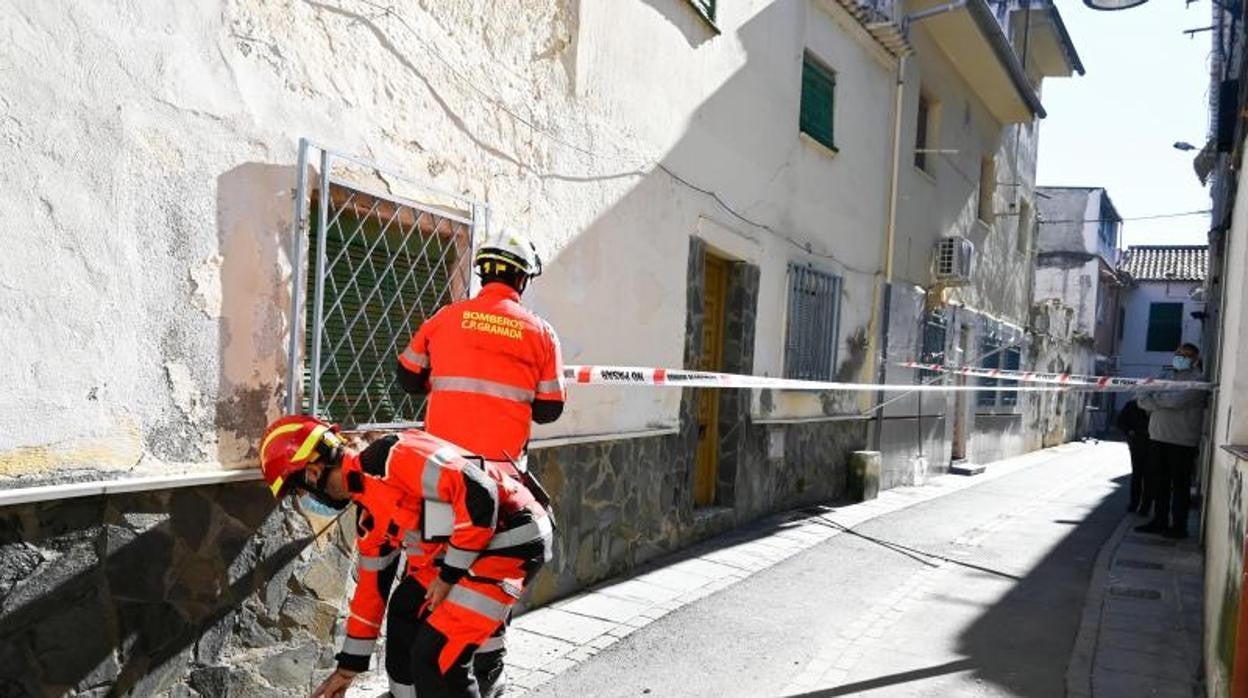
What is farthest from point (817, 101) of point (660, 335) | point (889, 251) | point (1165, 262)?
point (1165, 262)

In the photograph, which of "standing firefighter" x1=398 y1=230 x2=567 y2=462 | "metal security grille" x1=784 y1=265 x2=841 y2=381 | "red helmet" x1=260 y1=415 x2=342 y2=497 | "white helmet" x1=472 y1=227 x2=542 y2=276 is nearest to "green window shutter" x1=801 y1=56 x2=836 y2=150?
"metal security grille" x1=784 y1=265 x2=841 y2=381

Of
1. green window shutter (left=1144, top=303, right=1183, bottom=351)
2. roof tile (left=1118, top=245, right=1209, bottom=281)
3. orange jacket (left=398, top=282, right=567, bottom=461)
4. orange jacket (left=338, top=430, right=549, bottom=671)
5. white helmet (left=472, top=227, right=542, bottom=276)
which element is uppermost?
roof tile (left=1118, top=245, right=1209, bottom=281)

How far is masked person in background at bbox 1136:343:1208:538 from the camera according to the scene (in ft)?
29.1

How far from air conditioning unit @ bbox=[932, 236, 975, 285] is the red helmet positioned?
460 inches

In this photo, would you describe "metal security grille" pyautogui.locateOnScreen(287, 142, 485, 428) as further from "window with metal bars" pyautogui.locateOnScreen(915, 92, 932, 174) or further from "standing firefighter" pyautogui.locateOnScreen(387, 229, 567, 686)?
"window with metal bars" pyautogui.locateOnScreen(915, 92, 932, 174)

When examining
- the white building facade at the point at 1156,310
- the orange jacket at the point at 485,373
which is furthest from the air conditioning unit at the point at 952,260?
the white building facade at the point at 1156,310

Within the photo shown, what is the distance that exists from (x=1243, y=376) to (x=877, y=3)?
7.56m

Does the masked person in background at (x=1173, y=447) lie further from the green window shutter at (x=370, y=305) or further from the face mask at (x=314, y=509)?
the face mask at (x=314, y=509)

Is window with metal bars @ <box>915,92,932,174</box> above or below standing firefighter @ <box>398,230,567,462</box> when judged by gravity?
above

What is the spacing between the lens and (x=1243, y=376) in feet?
15.3

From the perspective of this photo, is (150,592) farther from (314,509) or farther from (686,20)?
(686,20)

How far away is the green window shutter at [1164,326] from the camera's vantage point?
38.4m

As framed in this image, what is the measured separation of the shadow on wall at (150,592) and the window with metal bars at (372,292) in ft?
2.17

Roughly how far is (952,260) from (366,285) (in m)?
10.5
